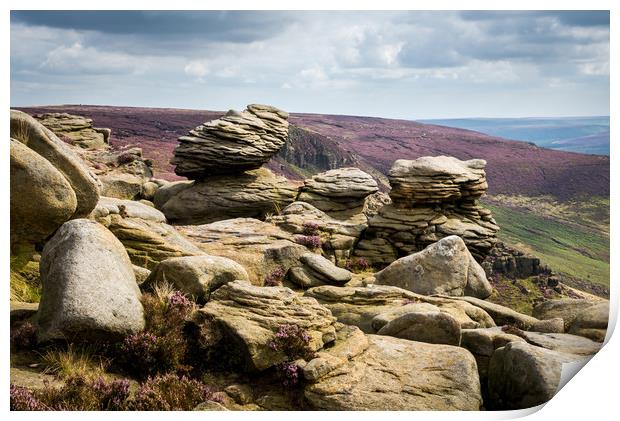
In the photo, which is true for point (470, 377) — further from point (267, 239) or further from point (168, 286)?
point (267, 239)

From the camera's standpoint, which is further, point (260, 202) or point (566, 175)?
point (566, 175)

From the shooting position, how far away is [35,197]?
14.2m

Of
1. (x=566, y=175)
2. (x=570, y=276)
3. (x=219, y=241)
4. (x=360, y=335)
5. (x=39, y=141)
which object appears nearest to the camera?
(x=360, y=335)

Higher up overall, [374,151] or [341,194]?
[341,194]

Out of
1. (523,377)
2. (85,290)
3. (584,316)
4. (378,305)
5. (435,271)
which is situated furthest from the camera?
(435,271)

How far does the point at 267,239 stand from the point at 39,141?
10.7 m

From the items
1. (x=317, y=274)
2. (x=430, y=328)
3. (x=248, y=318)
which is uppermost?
(x=248, y=318)

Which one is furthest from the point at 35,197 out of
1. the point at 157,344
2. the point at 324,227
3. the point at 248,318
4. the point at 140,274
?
the point at 324,227

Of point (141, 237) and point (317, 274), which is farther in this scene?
Result: point (317, 274)

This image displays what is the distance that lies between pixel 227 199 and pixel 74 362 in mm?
20811

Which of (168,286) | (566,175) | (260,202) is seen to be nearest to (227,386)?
(168,286)

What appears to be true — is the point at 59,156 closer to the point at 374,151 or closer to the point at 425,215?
the point at 425,215

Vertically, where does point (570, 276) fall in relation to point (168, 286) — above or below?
below
